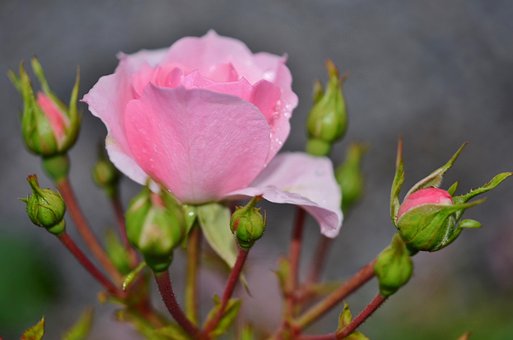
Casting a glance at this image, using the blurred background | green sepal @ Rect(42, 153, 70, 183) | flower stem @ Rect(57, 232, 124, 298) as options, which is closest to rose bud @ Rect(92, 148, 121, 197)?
green sepal @ Rect(42, 153, 70, 183)

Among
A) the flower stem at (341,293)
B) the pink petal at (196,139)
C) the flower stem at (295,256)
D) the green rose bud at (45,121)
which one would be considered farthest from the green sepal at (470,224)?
the green rose bud at (45,121)

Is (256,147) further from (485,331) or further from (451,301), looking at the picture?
(451,301)

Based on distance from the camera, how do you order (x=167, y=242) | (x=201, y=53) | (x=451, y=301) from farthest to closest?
(x=451, y=301), (x=201, y=53), (x=167, y=242)

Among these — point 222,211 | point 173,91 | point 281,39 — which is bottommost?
point 281,39

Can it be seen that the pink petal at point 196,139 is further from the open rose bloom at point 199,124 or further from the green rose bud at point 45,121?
the green rose bud at point 45,121

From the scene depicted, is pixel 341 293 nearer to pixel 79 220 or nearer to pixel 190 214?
pixel 190 214

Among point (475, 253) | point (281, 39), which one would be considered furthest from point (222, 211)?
point (281, 39)
